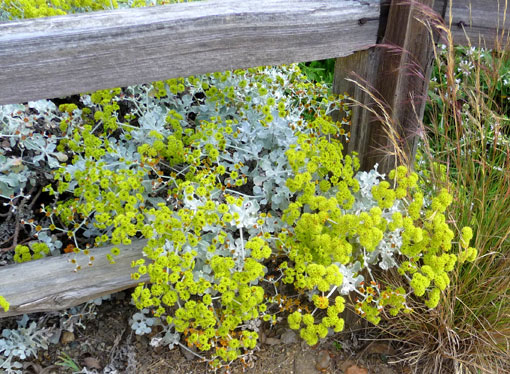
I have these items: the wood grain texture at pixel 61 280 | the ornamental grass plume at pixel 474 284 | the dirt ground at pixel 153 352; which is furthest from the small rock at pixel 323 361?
the wood grain texture at pixel 61 280

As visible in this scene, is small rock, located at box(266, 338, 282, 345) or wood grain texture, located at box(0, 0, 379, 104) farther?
small rock, located at box(266, 338, 282, 345)

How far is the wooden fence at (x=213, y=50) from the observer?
1679 mm

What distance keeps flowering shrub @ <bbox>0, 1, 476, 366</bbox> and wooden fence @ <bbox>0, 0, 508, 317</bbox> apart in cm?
Result: 17

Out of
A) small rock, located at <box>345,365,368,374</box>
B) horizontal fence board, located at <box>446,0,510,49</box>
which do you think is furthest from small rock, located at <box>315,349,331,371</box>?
horizontal fence board, located at <box>446,0,510,49</box>

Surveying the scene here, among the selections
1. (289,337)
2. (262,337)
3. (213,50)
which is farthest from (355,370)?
(213,50)

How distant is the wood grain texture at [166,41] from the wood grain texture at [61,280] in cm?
83

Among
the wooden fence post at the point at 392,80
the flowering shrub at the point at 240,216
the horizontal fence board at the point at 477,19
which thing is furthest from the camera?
the horizontal fence board at the point at 477,19

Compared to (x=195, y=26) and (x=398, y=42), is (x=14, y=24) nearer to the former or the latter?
(x=195, y=26)

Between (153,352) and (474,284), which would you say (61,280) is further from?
(474,284)

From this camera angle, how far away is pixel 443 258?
1.89 meters

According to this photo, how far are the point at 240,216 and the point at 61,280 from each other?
0.86m

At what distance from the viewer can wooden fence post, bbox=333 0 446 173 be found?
2113 mm

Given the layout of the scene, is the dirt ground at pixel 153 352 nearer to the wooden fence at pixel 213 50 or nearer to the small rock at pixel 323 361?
the small rock at pixel 323 361

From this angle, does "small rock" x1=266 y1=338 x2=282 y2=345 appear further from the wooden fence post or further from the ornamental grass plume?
the wooden fence post
